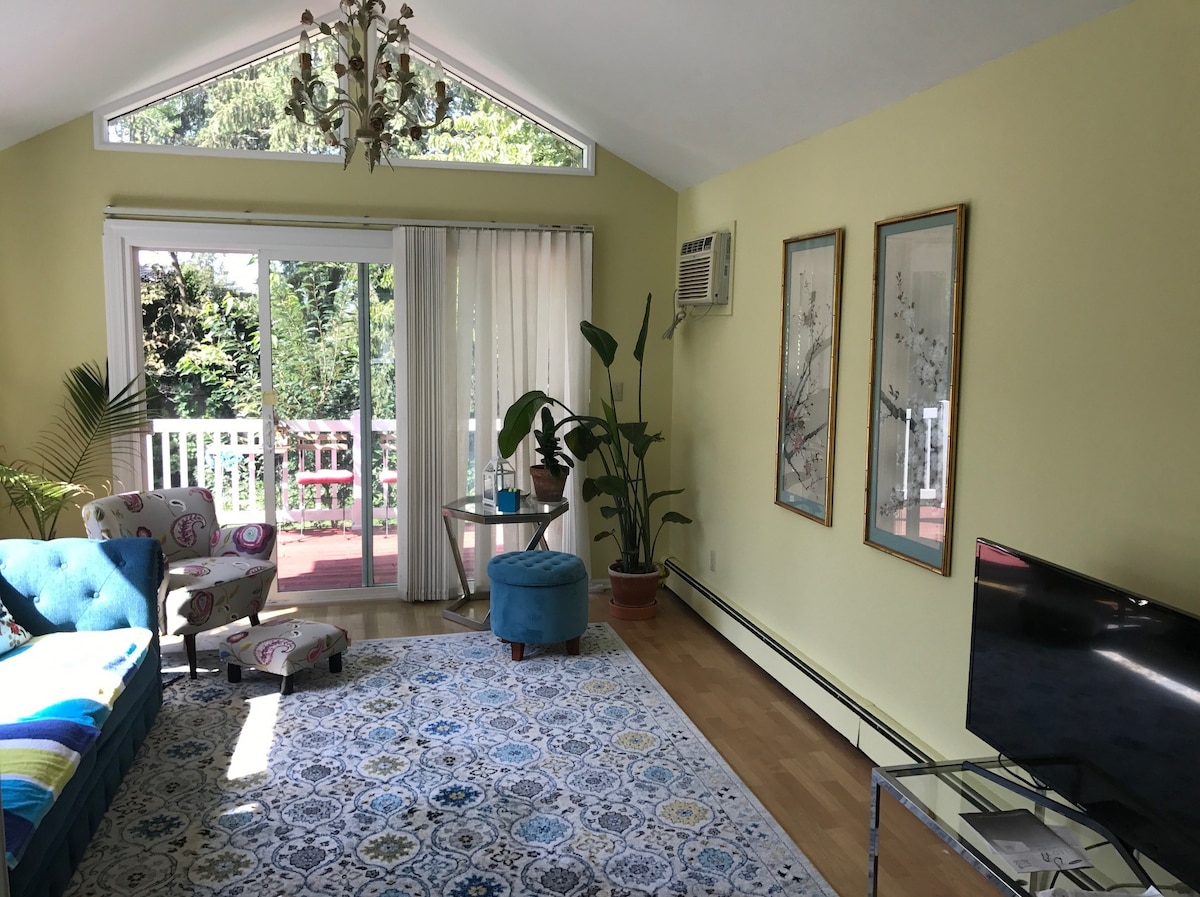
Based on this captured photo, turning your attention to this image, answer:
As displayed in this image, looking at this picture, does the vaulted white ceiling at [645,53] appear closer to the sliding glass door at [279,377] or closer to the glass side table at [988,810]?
the sliding glass door at [279,377]

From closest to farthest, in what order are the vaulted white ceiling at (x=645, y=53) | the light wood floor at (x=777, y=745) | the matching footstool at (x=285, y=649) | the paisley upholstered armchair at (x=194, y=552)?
the light wood floor at (x=777, y=745)
the vaulted white ceiling at (x=645, y=53)
the matching footstool at (x=285, y=649)
the paisley upholstered armchair at (x=194, y=552)

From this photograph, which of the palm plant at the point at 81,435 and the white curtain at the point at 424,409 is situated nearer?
the palm plant at the point at 81,435

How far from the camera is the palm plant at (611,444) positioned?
15.7 feet

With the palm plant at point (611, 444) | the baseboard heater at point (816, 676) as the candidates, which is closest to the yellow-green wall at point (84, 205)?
the palm plant at point (611, 444)

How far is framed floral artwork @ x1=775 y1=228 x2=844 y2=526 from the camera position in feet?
11.9

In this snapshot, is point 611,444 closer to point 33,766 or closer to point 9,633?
point 9,633

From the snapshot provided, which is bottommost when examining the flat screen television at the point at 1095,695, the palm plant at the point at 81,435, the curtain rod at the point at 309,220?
the flat screen television at the point at 1095,695

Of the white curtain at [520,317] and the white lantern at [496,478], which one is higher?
the white curtain at [520,317]

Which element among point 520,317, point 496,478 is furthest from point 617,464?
point 520,317

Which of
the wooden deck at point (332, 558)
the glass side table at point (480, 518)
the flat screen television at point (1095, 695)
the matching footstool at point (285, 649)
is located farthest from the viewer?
the wooden deck at point (332, 558)

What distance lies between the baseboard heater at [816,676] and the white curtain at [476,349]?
1083mm

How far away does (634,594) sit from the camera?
16.3 ft

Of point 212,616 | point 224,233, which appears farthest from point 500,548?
point 224,233

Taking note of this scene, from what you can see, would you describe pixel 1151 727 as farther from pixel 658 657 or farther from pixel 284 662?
pixel 284 662
